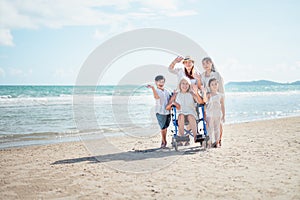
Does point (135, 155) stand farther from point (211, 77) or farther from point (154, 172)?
point (211, 77)

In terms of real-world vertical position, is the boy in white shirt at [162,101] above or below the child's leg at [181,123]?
above

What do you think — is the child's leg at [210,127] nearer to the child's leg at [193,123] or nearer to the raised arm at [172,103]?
the child's leg at [193,123]

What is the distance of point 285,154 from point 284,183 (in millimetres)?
1884

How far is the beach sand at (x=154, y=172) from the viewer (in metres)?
4.19

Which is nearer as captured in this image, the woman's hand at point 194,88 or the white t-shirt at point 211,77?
the woman's hand at point 194,88

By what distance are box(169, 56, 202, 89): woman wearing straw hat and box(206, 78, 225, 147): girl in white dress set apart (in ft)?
1.01

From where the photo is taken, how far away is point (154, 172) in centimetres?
517

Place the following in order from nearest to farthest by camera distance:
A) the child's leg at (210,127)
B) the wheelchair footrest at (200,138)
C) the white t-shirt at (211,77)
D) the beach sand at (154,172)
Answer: the beach sand at (154,172), the wheelchair footrest at (200,138), the child's leg at (210,127), the white t-shirt at (211,77)

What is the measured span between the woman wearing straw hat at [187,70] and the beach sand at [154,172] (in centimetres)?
150

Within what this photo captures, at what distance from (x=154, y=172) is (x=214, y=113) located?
247 centimetres

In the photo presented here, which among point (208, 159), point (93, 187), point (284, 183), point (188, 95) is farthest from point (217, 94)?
point (93, 187)

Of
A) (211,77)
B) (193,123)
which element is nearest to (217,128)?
(193,123)

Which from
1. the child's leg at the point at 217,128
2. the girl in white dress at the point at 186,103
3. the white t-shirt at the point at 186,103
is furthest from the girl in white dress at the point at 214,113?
the white t-shirt at the point at 186,103

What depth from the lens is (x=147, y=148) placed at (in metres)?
7.37
